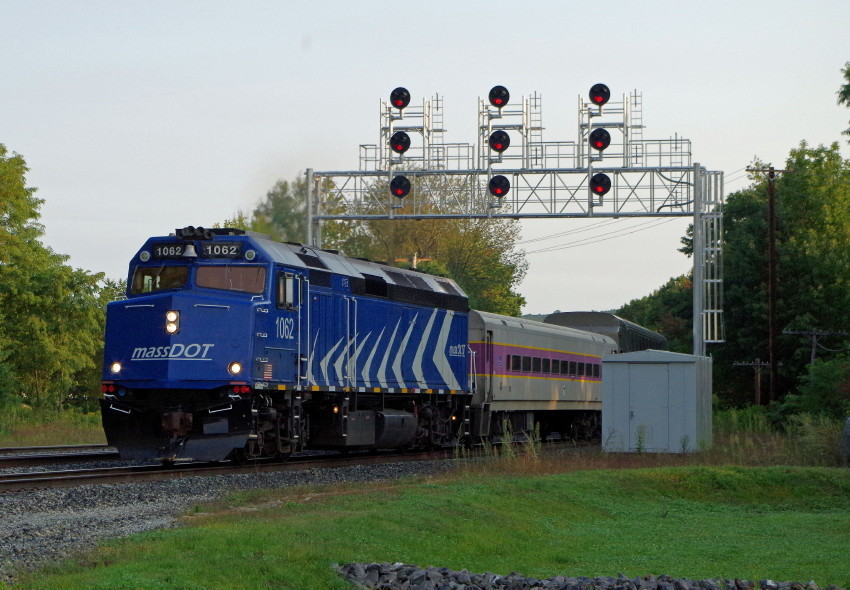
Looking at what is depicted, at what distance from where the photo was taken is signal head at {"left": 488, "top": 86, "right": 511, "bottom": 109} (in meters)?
34.0

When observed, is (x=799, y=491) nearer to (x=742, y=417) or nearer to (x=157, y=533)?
(x=157, y=533)

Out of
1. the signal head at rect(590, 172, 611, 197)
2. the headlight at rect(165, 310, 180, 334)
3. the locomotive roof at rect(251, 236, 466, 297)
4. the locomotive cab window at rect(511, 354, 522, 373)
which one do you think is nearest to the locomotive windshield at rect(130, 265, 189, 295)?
the headlight at rect(165, 310, 180, 334)

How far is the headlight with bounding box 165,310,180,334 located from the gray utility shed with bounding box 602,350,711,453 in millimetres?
11154

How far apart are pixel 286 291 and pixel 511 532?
359 inches

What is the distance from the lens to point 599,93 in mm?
34156

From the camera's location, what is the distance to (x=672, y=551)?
1251 cm

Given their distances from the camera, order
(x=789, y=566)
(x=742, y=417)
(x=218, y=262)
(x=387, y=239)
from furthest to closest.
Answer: (x=387, y=239) < (x=742, y=417) < (x=218, y=262) < (x=789, y=566)

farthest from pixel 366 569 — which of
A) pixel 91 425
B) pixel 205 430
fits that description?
pixel 91 425

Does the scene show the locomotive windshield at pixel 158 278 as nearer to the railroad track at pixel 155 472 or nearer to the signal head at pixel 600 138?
the railroad track at pixel 155 472

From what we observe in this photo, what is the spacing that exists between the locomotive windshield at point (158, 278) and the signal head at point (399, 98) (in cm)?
1476

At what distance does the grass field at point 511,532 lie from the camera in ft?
34.2

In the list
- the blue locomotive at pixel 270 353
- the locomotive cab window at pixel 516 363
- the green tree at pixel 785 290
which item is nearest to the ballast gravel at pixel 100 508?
the blue locomotive at pixel 270 353

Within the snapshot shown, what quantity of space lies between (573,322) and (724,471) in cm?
2376

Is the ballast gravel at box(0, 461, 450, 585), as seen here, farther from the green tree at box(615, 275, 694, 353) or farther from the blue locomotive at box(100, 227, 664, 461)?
the green tree at box(615, 275, 694, 353)
